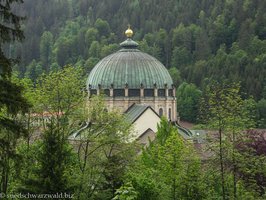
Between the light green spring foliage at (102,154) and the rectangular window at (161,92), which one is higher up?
the rectangular window at (161,92)

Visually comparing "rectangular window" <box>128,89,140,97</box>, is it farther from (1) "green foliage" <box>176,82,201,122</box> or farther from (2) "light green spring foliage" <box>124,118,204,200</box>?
(1) "green foliage" <box>176,82,201,122</box>

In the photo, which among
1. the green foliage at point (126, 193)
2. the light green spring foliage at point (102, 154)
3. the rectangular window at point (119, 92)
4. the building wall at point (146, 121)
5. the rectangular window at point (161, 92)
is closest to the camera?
the green foliage at point (126, 193)

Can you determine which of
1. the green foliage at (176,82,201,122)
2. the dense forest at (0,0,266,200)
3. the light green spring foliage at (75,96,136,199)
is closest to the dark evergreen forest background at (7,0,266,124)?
the green foliage at (176,82,201,122)

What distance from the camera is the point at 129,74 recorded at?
64562 millimetres

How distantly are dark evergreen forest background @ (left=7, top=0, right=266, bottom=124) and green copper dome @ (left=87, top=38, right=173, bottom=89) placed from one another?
48920 mm

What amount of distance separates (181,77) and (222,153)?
105m

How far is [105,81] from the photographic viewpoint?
2544 inches

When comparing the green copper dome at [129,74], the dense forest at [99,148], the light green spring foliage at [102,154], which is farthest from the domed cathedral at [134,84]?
the light green spring foliage at [102,154]

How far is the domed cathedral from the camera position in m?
63.1

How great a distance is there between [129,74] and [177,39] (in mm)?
95170

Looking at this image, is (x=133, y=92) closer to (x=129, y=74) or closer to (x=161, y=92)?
(x=129, y=74)

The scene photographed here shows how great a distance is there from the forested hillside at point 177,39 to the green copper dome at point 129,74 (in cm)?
4968

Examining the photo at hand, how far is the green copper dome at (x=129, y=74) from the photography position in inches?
2522

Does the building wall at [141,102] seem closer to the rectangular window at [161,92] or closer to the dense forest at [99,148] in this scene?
the rectangular window at [161,92]
